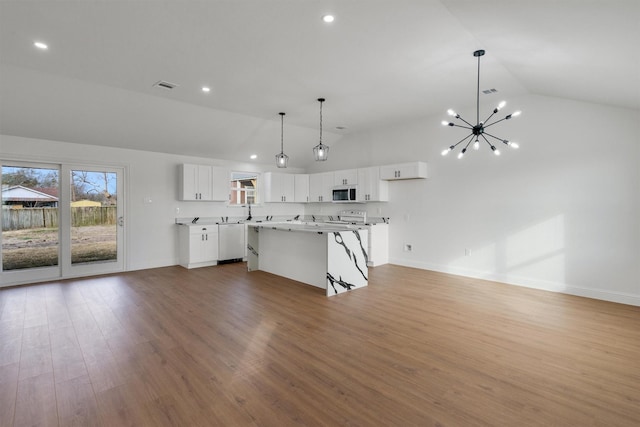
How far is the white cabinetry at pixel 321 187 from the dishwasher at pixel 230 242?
82.3 inches

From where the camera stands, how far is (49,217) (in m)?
5.46

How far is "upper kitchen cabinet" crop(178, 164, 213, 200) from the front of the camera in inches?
258

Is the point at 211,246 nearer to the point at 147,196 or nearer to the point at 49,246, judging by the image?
the point at 147,196

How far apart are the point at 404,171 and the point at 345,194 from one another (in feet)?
5.19

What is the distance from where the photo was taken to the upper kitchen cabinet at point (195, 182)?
258 inches

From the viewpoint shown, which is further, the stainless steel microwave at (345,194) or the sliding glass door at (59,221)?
the stainless steel microwave at (345,194)

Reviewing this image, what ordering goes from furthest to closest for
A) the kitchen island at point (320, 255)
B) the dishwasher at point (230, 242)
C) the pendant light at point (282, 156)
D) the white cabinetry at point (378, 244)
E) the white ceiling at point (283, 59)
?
the dishwasher at point (230, 242), the white cabinetry at point (378, 244), the pendant light at point (282, 156), the kitchen island at point (320, 255), the white ceiling at point (283, 59)

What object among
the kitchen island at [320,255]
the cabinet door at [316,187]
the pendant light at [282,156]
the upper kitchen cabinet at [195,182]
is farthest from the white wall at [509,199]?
the kitchen island at [320,255]

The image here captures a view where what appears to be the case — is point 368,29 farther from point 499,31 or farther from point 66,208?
point 66,208

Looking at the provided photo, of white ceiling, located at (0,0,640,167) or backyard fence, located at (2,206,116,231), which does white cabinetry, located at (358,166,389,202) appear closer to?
white ceiling, located at (0,0,640,167)

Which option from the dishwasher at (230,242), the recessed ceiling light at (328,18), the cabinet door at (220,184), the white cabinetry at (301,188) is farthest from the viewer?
the white cabinetry at (301,188)

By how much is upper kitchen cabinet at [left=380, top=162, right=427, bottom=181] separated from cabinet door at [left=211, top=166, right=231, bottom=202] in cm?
349

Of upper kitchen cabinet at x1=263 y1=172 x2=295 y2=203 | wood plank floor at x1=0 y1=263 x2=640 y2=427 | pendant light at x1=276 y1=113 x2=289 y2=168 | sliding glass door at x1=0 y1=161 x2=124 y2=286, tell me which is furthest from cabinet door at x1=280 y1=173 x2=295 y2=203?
wood plank floor at x1=0 y1=263 x2=640 y2=427

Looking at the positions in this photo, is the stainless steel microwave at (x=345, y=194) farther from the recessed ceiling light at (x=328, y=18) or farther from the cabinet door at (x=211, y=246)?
the recessed ceiling light at (x=328, y=18)
